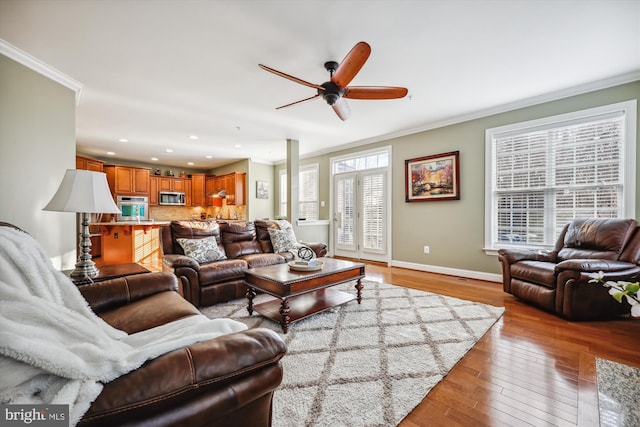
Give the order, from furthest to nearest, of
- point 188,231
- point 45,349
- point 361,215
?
1. point 361,215
2. point 188,231
3. point 45,349

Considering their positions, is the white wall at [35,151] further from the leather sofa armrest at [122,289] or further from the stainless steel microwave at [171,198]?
the stainless steel microwave at [171,198]

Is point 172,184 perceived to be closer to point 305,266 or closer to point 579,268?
point 305,266

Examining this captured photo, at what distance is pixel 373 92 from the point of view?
2.61 metres

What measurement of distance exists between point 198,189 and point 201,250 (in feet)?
19.2

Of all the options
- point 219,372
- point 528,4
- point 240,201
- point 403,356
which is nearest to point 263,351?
point 219,372

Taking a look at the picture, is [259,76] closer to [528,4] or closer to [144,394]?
[528,4]

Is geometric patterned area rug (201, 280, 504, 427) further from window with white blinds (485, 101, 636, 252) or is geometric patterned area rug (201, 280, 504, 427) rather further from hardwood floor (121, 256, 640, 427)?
window with white blinds (485, 101, 636, 252)

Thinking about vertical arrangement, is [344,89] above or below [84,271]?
above

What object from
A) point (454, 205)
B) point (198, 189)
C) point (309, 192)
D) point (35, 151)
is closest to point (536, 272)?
point (454, 205)

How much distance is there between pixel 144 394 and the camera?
721 mm

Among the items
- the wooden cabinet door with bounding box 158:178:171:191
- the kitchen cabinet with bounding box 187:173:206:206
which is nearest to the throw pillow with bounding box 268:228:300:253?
the kitchen cabinet with bounding box 187:173:206:206

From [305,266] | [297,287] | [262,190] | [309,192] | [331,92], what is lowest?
[297,287]

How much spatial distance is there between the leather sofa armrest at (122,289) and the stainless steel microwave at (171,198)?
22.3 feet

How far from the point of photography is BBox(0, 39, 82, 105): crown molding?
2.51 metres
